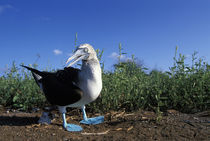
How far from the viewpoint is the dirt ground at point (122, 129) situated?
3.00 m

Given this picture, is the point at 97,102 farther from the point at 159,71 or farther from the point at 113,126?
the point at 159,71

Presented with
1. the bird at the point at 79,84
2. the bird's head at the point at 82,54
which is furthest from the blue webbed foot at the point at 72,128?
the bird's head at the point at 82,54

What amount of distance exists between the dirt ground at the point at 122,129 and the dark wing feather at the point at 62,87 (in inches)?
19.8

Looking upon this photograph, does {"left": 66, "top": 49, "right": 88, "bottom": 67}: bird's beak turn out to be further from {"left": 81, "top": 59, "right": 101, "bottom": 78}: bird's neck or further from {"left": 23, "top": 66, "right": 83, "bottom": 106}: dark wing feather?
{"left": 23, "top": 66, "right": 83, "bottom": 106}: dark wing feather

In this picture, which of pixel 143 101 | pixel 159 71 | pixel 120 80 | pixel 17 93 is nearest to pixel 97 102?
pixel 120 80

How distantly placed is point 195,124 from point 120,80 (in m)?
1.76

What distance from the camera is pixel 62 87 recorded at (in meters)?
3.46

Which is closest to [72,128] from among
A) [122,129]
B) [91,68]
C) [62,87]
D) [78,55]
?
[62,87]

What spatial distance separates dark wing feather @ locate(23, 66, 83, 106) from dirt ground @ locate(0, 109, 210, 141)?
503mm

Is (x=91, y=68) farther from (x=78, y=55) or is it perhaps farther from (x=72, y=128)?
(x=72, y=128)

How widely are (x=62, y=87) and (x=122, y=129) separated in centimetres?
120

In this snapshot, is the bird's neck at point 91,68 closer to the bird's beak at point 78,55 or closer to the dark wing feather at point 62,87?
the bird's beak at point 78,55

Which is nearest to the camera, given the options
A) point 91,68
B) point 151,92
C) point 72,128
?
point 91,68

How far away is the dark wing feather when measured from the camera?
330 cm
